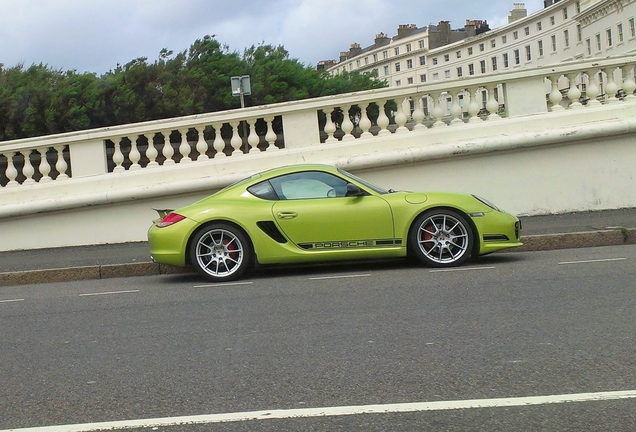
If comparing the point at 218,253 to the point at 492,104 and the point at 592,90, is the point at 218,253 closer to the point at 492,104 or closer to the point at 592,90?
the point at 492,104

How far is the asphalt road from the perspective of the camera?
4.50 metres

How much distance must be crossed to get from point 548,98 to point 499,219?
520cm

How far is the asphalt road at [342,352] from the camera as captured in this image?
4500 millimetres

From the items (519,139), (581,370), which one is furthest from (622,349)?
(519,139)

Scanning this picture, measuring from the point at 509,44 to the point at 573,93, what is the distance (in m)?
116

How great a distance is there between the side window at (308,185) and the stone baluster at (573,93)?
5531mm

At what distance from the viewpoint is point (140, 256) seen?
39.8 feet

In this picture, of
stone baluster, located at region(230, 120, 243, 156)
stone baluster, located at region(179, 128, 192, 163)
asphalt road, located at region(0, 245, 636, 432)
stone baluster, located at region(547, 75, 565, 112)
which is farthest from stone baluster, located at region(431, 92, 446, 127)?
asphalt road, located at region(0, 245, 636, 432)

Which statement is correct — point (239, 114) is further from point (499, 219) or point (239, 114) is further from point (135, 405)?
point (135, 405)

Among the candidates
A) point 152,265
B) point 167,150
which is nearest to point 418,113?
point 167,150

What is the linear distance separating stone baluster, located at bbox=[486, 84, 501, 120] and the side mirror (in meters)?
4.65

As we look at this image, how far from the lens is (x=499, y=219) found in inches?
396

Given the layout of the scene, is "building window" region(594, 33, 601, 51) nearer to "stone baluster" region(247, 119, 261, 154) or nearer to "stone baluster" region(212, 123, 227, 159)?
"stone baluster" region(247, 119, 261, 154)

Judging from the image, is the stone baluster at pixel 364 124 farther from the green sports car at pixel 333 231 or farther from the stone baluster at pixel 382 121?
the green sports car at pixel 333 231
